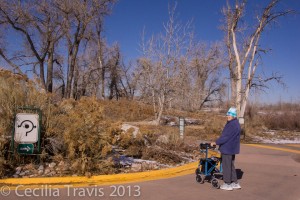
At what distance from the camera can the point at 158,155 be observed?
9.78 meters

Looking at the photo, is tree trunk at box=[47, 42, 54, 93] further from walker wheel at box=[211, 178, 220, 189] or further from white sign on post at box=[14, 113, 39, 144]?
walker wheel at box=[211, 178, 220, 189]

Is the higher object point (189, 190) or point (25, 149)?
point (25, 149)

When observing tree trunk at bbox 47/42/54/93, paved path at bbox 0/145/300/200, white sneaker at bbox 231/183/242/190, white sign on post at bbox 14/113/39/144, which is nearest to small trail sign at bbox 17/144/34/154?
white sign on post at bbox 14/113/39/144

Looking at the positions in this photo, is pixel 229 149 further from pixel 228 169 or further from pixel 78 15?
pixel 78 15

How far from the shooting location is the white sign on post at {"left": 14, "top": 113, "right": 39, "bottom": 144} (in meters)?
7.79

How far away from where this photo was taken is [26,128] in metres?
7.86

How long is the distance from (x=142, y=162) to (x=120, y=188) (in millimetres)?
2174

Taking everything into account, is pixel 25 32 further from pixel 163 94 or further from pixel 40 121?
pixel 40 121

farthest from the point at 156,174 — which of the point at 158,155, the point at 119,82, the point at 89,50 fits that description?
the point at 119,82

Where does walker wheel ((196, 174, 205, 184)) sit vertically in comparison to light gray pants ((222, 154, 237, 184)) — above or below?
below

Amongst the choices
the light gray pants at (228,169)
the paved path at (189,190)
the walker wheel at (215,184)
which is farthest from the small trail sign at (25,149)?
the light gray pants at (228,169)

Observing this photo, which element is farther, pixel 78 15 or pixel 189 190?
pixel 78 15

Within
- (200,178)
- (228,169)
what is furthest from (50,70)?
(228,169)

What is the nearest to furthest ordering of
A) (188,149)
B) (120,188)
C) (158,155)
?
(120,188) < (158,155) < (188,149)
